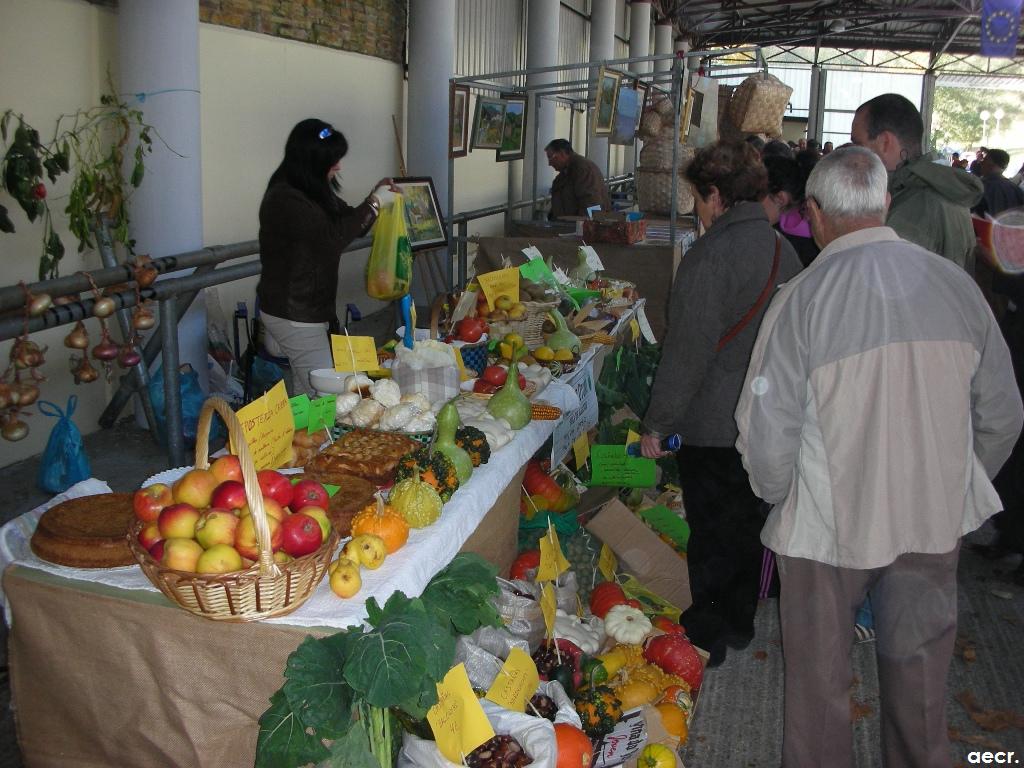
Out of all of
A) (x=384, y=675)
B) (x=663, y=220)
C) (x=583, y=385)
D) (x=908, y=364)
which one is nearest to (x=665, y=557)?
(x=583, y=385)

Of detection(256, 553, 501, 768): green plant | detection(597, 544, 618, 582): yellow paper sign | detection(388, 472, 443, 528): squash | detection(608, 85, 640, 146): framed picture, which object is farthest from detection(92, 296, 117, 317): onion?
detection(608, 85, 640, 146): framed picture

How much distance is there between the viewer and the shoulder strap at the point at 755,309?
3.04 meters

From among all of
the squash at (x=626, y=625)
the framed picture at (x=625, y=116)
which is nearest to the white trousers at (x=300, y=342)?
the squash at (x=626, y=625)

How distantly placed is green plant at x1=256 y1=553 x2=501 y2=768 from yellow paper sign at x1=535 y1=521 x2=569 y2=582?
969 millimetres

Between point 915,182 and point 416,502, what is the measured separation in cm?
237

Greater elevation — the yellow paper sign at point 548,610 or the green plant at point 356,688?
the green plant at point 356,688

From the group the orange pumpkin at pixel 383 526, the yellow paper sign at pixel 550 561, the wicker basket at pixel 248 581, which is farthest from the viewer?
the yellow paper sign at pixel 550 561

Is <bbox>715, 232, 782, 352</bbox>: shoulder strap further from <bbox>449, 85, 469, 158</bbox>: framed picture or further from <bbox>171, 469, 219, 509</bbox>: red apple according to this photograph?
<bbox>449, 85, 469, 158</bbox>: framed picture

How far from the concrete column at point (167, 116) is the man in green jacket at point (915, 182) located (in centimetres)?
350

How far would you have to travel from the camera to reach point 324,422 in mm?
2697

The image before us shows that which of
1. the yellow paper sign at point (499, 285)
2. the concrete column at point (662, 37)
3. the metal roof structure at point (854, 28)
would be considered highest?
the metal roof structure at point (854, 28)

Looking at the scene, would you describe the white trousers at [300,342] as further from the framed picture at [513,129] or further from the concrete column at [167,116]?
the framed picture at [513,129]

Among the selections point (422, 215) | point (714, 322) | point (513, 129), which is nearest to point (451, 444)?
point (714, 322)

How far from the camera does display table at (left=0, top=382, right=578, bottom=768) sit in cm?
184
